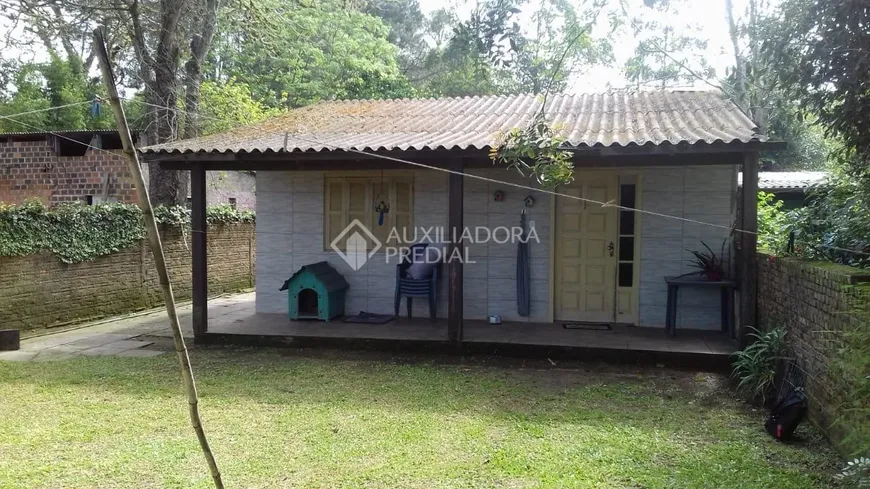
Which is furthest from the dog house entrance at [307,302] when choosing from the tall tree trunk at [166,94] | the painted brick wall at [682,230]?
the tall tree trunk at [166,94]

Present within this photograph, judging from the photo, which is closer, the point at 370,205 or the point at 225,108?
the point at 370,205

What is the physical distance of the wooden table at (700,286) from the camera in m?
6.73

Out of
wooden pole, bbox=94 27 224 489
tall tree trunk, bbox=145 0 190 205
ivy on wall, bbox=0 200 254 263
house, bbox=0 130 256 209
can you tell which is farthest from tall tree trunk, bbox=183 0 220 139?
wooden pole, bbox=94 27 224 489

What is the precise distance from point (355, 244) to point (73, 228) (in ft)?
13.8

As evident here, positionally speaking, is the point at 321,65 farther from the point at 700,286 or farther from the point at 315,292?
the point at 700,286

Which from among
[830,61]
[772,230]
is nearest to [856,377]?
[830,61]

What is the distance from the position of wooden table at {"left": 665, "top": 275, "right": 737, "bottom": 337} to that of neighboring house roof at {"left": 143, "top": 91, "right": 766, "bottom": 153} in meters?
1.69

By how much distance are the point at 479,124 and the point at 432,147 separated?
2.23 m

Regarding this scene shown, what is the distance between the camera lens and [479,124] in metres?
8.38

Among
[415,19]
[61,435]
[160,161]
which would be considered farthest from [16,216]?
[415,19]

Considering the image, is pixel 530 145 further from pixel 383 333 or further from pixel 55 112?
pixel 55 112

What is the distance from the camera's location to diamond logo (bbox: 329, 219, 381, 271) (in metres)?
8.77

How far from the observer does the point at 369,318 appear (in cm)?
838

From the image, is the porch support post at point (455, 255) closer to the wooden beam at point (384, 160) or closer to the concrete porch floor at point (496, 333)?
the concrete porch floor at point (496, 333)
